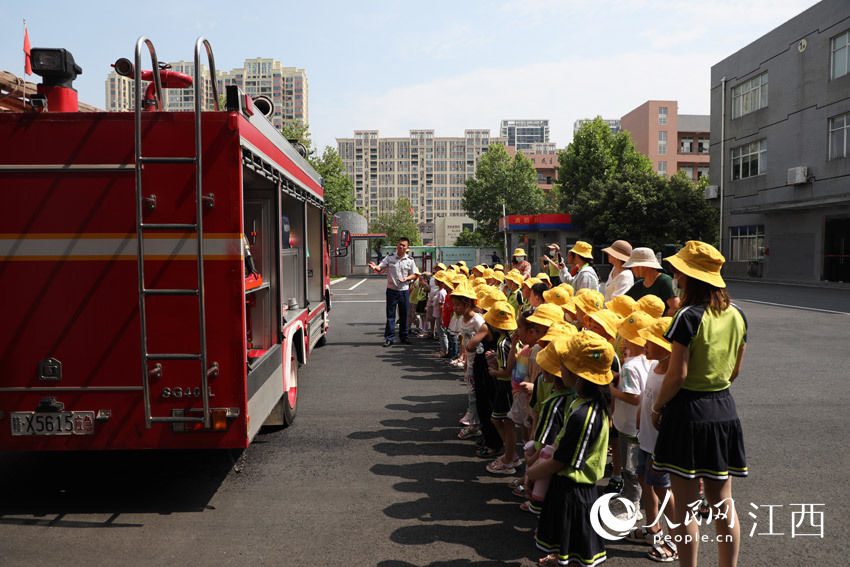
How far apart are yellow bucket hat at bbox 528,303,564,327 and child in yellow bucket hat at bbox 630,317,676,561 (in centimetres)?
71

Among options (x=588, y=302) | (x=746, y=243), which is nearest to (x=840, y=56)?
(x=746, y=243)

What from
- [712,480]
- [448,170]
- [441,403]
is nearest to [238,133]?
[712,480]

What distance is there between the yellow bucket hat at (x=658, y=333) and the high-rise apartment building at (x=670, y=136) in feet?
280

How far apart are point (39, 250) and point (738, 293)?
26589 mm

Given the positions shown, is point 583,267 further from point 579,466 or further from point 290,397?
point 579,466

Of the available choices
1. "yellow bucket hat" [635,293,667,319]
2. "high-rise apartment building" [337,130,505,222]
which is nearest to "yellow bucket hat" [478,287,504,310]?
"yellow bucket hat" [635,293,667,319]

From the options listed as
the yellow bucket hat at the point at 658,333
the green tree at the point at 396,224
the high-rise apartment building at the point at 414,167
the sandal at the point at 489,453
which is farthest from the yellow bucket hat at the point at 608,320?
the high-rise apartment building at the point at 414,167

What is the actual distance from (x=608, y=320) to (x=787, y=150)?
120 ft

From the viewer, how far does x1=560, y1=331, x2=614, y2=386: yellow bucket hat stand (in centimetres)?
324

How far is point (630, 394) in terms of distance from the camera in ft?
13.5

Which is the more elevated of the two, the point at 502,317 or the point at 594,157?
the point at 594,157

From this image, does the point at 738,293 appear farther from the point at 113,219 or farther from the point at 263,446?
the point at 113,219

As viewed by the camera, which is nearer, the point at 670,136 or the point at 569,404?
the point at 569,404

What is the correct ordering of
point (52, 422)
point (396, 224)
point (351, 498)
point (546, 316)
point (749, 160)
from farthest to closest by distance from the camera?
1. point (396, 224)
2. point (749, 160)
3. point (351, 498)
4. point (546, 316)
5. point (52, 422)
